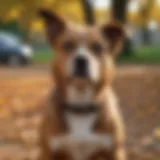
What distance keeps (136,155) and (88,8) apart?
22759 millimetres

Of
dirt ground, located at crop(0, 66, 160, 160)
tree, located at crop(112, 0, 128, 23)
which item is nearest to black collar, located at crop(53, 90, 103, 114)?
dirt ground, located at crop(0, 66, 160, 160)

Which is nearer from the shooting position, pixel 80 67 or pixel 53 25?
pixel 80 67

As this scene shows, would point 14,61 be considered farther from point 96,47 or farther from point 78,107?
point 96,47

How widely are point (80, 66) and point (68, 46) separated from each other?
195 mm

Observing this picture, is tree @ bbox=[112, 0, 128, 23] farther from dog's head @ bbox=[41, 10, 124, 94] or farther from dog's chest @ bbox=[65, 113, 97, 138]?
dog's chest @ bbox=[65, 113, 97, 138]

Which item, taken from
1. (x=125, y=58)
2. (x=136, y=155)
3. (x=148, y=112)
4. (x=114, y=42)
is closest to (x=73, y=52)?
(x=114, y=42)

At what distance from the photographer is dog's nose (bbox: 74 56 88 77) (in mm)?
4492

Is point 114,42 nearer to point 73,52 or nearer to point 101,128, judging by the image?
point 73,52

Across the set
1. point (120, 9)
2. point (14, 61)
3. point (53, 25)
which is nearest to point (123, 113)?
point (53, 25)

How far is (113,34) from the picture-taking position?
187 inches

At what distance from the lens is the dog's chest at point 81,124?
464 cm

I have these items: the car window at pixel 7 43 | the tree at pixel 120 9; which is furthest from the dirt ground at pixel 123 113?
the car window at pixel 7 43

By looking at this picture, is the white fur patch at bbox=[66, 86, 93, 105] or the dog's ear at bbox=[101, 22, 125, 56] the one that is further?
the dog's ear at bbox=[101, 22, 125, 56]

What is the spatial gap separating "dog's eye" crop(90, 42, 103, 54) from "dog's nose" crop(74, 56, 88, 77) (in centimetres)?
12
